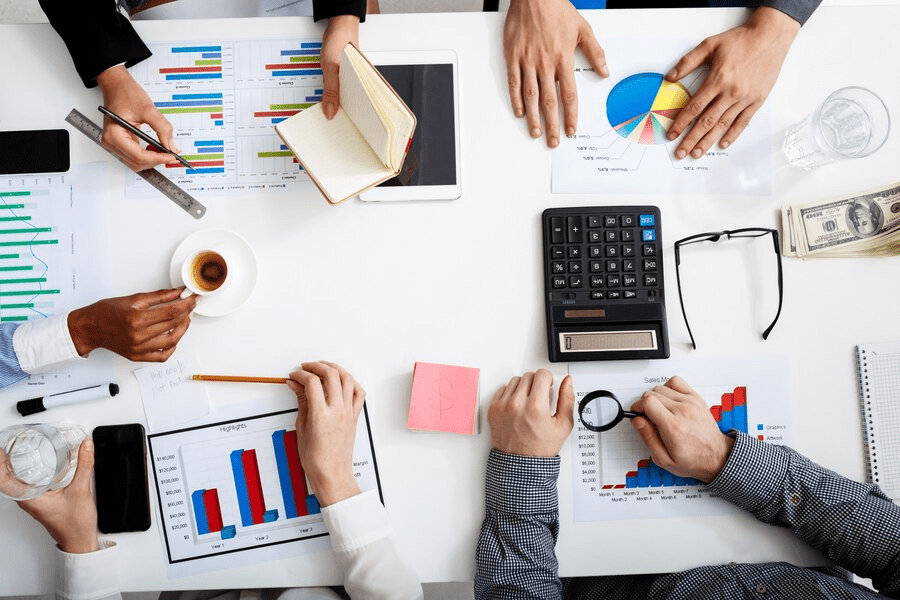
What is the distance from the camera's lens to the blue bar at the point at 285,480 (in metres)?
0.93

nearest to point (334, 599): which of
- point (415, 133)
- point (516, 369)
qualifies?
point (516, 369)

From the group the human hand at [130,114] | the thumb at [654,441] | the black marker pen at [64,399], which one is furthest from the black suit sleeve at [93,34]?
the thumb at [654,441]

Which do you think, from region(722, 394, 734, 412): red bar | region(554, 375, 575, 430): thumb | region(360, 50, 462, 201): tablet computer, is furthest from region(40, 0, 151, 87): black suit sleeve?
region(722, 394, 734, 412): red bar

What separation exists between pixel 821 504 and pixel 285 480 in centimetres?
83

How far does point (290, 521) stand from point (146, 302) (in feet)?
1.36

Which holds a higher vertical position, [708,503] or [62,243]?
[62,243]

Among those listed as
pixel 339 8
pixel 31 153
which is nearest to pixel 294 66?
pixel 339 8

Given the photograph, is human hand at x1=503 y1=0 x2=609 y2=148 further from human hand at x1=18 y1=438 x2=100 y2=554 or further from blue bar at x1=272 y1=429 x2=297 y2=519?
human hand at x1=18 y1=438 x2=100 y2=554

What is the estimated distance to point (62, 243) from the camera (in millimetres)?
938

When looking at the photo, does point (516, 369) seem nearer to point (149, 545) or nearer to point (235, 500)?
point (235, 500)

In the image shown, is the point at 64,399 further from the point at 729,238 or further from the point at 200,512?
the point at 729,238

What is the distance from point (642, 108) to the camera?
3.13 feet

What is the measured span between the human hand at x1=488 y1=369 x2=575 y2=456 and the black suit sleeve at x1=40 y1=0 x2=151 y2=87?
2.64ft

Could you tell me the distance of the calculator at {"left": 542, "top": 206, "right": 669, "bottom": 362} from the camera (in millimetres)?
929
